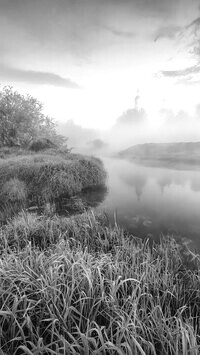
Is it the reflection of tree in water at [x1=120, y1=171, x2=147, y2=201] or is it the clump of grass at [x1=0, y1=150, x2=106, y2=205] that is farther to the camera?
the reflection of tree in water at [x1=120, y1=171, x2=147, y2=201]

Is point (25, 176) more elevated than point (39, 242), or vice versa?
point (25, 176)

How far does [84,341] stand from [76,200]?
10969 millimetres

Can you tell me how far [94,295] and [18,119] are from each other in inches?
1393

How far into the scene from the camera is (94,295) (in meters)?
3.47

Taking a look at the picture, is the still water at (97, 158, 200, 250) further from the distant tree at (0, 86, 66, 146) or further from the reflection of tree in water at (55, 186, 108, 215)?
the distant tree at (0, 86, 66, 146)

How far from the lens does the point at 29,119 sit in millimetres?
34625

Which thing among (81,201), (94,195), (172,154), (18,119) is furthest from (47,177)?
(172,154)

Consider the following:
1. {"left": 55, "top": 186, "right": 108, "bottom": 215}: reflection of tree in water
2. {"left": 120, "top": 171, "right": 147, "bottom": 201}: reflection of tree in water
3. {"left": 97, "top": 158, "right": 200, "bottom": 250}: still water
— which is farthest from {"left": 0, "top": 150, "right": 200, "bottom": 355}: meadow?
{"left": 120, "top": 171, "right": 147, "bottom": 201}: reflection of tree in water

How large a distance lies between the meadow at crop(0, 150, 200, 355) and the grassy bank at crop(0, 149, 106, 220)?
0.08 m

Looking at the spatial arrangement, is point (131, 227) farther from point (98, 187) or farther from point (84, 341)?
point (98, 187)

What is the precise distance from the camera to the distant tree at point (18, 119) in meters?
30.6

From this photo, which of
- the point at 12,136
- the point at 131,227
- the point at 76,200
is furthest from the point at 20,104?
the point at 131,227

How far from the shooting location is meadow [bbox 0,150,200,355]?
2.60 m

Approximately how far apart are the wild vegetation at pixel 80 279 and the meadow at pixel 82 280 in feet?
0.08
